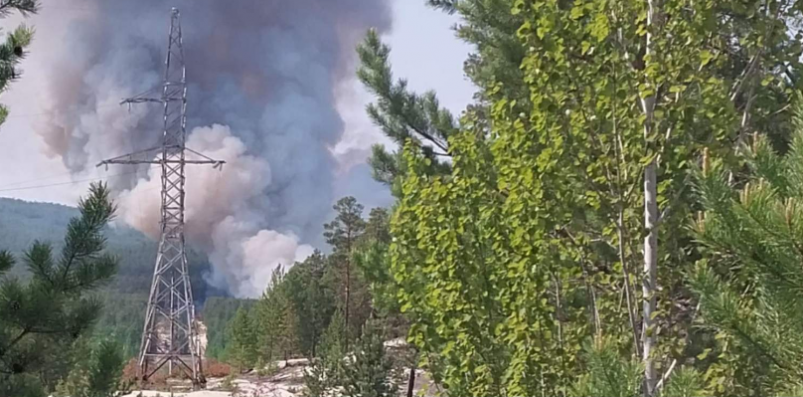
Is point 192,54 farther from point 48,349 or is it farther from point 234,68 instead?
point 48,349

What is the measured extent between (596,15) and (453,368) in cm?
96

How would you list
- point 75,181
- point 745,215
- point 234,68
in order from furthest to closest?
1. point 234,68
2. point 75,181
3. point 745,215

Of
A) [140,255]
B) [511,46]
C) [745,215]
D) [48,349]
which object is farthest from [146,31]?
[745,215]

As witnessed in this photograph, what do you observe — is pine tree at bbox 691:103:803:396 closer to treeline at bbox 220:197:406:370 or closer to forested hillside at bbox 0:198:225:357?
forested hillside at bbox 0:198:225:357

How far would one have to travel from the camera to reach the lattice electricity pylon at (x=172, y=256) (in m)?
6.82

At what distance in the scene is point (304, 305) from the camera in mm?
9109

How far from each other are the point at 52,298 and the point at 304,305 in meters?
7.33

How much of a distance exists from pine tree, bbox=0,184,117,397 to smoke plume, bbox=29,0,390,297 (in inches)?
204

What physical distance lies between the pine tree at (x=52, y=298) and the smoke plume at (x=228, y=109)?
17.0 ft

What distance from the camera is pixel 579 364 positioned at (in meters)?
1.95

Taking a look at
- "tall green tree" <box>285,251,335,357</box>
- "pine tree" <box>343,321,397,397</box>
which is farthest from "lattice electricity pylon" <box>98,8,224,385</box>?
"pine tree" <box>343,321,397,397</box>

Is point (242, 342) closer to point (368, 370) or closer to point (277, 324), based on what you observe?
point (277, 324)

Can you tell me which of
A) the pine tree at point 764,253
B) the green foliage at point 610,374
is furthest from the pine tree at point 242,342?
the pine tree at point 764,253

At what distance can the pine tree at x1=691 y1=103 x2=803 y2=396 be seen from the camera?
0.89 m
